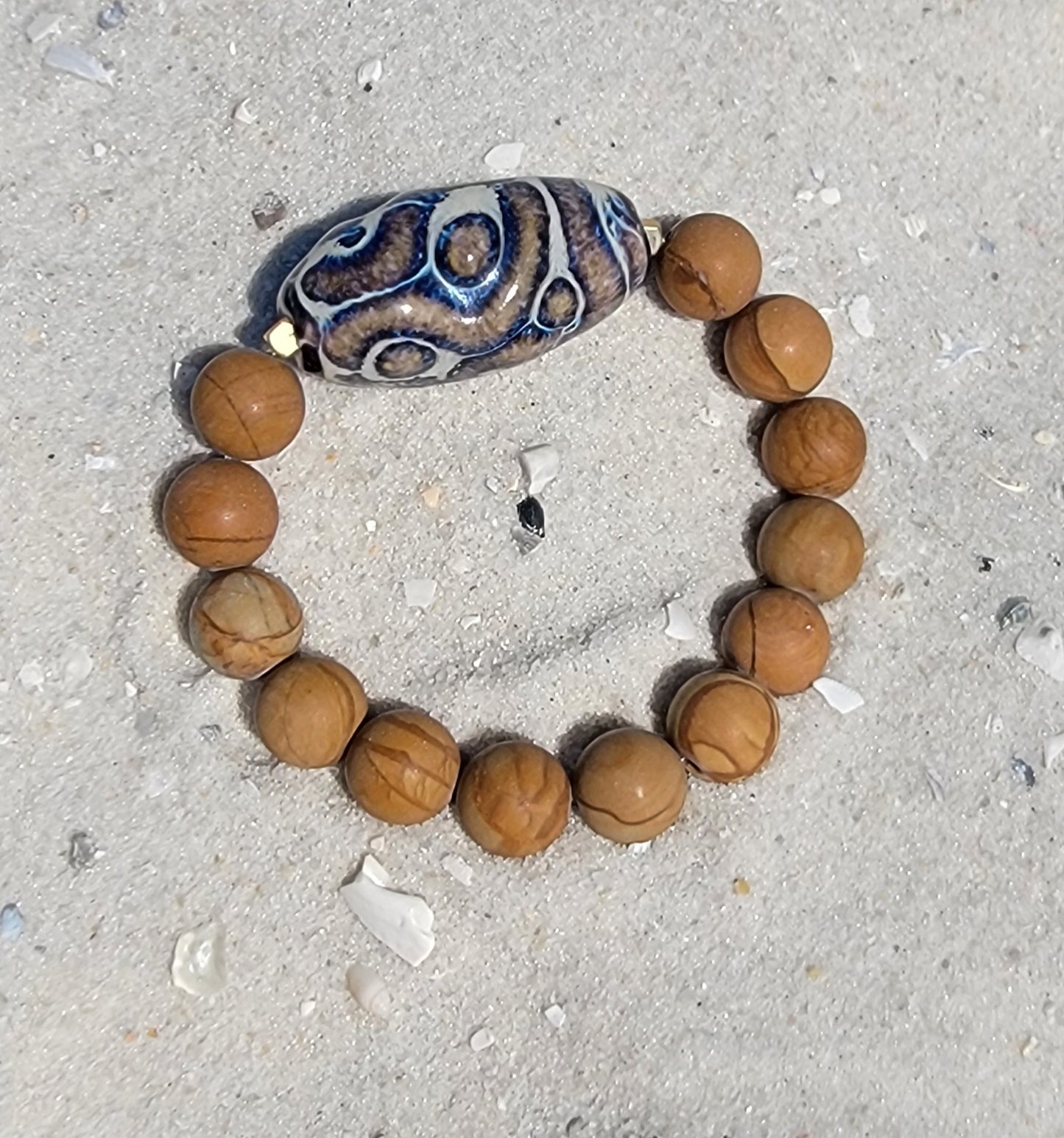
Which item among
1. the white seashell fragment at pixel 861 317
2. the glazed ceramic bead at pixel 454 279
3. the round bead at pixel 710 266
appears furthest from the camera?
the white seashell fragment at pixel 861 317

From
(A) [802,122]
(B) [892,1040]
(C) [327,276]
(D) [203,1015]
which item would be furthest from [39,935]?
(A) [802,122]

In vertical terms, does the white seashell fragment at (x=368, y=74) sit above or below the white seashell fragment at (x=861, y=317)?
above

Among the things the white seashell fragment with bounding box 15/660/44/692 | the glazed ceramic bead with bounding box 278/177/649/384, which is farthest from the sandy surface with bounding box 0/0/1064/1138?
the glazed ceramic bead with bounding box 278/177/649/384

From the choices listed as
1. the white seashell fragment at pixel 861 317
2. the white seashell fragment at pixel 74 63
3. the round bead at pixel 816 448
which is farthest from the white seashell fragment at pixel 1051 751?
the white seashell fragment at pixel 74 63

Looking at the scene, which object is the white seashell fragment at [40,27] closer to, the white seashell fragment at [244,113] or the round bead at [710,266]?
the white seashell fragment at [244,113]

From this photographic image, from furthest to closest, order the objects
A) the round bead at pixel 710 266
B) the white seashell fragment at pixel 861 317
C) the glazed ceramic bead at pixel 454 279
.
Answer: the white seashell fragment at pixel 861 317
the round bead at pixel 710 266
the glazed ceramic bead at pixel 454 279

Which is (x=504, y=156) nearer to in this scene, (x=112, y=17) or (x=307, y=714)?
(x=112, y=17)

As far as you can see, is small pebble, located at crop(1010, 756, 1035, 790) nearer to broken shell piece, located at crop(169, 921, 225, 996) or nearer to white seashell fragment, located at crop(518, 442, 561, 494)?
white seashell fragment, located at crop(518, 442, 561, 494)
